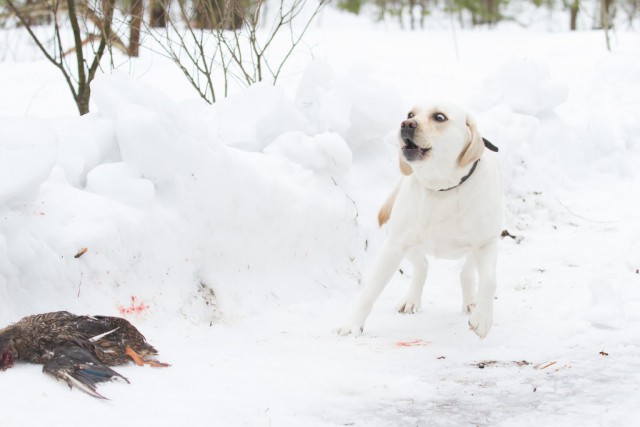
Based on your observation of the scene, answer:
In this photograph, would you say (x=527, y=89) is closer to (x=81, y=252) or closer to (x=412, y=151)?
(x=412, y=151)

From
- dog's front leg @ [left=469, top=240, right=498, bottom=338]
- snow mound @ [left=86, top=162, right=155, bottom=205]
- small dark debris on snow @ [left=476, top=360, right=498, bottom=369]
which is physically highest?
snow mound @ [left=86, top=162, right=155, bottom=205]

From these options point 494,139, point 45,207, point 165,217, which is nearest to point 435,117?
point 165,217

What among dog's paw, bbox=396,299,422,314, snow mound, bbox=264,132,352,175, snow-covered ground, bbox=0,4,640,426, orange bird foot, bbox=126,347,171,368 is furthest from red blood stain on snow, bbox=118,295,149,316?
snow mound, bbox=264,132,352,175

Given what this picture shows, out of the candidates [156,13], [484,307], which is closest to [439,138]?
[484,307]

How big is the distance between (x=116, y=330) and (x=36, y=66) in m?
5.75

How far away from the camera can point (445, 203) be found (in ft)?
13.6

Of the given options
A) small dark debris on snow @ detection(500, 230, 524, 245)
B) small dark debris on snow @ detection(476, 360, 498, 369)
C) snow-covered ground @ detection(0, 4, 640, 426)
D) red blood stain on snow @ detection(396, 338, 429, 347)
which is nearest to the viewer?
snow-covered ground @ detection(0, 4, 640, 426)

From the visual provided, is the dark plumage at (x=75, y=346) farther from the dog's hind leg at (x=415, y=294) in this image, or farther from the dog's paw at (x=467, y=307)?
the dog's paw at (x=467, y=307)

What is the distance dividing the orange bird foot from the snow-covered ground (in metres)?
0.05

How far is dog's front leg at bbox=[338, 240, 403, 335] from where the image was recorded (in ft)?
14.2

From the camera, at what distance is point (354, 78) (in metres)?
6.30

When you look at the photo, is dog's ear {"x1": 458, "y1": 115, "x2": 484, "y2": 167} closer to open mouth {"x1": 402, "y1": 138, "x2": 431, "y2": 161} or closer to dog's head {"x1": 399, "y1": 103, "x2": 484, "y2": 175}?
dog's head {"x1": 399, "y1": 103, "x2": 484, "y2": 175}

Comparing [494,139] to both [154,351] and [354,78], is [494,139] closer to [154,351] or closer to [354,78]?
[354,78]

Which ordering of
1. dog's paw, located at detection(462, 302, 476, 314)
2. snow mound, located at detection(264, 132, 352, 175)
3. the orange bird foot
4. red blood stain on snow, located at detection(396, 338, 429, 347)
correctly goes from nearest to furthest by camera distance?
1. the orange bird foot
2. red blood stain on snow, located at detection(396, 338, 429, 347)
3. dog's paw, located at detection(462, 302, 476, 314)
4. snow mound, located at detection(264, 132, 352, 175)
